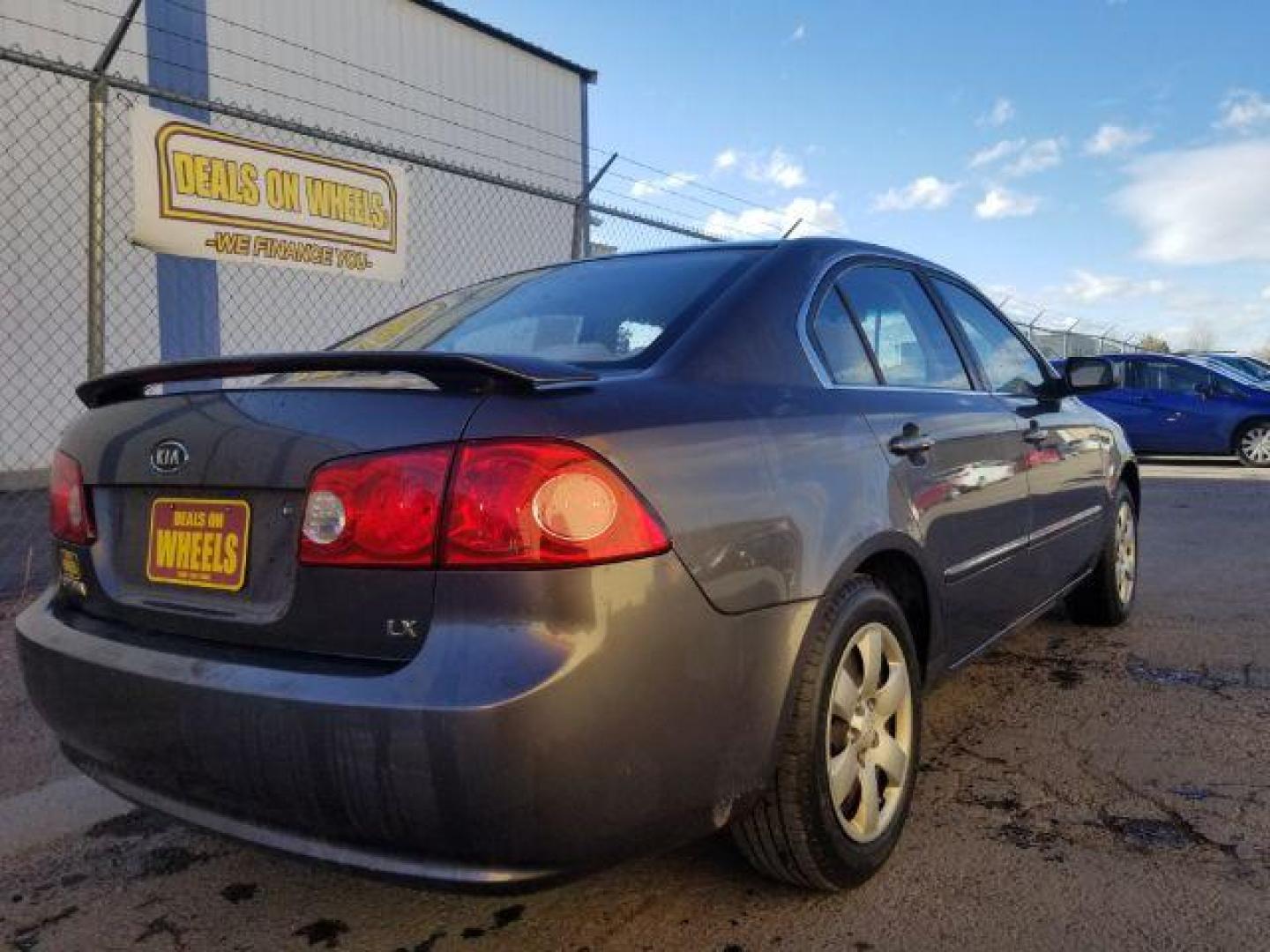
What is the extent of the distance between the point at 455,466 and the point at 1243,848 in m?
2.18

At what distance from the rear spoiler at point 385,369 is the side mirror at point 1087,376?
2916 mm

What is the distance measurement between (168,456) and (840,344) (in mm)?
1653

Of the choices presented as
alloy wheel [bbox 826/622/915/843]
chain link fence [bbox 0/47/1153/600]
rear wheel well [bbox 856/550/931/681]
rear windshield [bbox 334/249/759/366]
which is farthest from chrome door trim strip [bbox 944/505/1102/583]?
chain link fence [bbox 0/47/1153/600]

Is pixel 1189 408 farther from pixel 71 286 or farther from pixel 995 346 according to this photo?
pixel 71 286

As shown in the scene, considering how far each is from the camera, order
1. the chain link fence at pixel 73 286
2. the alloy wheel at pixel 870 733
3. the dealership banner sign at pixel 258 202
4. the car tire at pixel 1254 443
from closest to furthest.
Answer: the alloy wheel at pixel 870 733, the dealership banner sign at pixel 258 202, the chain link fence at pixel 73 286, the car tire at pixel 1254 443

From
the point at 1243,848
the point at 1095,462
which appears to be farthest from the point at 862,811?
the point at 1095,462

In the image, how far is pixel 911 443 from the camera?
2.63 meters

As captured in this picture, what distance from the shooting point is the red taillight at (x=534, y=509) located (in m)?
1.68

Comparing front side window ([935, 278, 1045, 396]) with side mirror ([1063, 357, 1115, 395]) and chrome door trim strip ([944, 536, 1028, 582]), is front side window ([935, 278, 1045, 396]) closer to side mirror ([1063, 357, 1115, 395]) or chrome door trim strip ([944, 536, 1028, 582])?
side mirror ([1063, 357, 1115, 395])

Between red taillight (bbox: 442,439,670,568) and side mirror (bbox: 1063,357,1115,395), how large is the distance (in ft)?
10.1

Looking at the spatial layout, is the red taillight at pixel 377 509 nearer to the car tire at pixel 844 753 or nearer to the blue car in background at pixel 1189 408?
the car tire at pixel 844 753

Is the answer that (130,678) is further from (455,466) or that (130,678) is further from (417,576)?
(455,466)

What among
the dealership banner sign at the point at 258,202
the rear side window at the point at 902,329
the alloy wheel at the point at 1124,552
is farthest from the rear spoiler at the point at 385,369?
the alloy wheel at the point at 1124,552

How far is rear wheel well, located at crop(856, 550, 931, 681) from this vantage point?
2.50m
